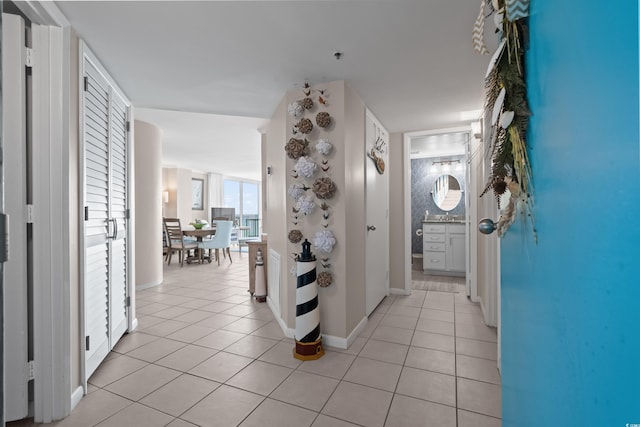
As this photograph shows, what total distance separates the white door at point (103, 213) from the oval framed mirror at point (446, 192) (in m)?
5.09

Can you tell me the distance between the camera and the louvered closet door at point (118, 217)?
2.38 meters

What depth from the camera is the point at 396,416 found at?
5.33 ft

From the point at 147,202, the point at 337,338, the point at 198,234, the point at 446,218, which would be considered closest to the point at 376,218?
the point at 337,338

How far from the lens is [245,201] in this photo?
11062mm

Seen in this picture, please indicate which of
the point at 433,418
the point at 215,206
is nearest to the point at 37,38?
the point at 433,418

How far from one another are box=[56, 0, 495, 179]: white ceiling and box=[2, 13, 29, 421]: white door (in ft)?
1.15

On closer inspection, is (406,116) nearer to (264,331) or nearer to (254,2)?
(254,2)

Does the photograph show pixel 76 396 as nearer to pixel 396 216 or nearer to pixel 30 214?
pixel 30 214

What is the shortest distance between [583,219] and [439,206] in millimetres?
5624

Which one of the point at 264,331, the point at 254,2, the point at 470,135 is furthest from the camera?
the point at 470,135

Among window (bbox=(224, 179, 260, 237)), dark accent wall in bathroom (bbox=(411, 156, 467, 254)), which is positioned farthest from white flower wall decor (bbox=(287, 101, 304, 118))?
window (bbox=(224, 179, 260, 237))

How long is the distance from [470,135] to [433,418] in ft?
10.5

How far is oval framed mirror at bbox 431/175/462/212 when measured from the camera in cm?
567

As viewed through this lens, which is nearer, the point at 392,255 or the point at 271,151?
the point at 271,151
